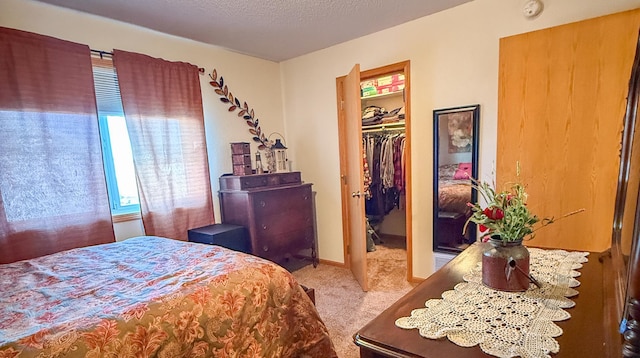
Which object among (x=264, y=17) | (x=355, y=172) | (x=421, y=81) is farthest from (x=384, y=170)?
(x=264, y=17)

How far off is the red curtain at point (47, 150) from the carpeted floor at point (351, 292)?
1.84 meters

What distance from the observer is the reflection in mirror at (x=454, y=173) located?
2430 mm

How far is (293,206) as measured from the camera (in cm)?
313

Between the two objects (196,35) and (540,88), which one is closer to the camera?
(540,88)

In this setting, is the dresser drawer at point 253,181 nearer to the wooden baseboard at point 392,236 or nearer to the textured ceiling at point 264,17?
the textured ceiling at point 264,17

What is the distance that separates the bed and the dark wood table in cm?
150

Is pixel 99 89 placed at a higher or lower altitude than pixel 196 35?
lower

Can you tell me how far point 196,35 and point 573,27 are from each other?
2848 mm

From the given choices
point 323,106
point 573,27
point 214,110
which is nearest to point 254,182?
point 214,110

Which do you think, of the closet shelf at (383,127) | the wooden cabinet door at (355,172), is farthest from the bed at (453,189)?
the closet shelf at (383,127)

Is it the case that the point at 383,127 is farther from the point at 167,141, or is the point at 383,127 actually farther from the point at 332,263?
the point at 167,141

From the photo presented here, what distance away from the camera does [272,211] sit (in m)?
2.92

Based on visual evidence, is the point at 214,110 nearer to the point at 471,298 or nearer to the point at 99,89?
the point at 99,89

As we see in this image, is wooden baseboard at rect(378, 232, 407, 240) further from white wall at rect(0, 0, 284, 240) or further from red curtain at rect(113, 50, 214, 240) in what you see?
red curtain at rect(113, 50, 214, 240)
